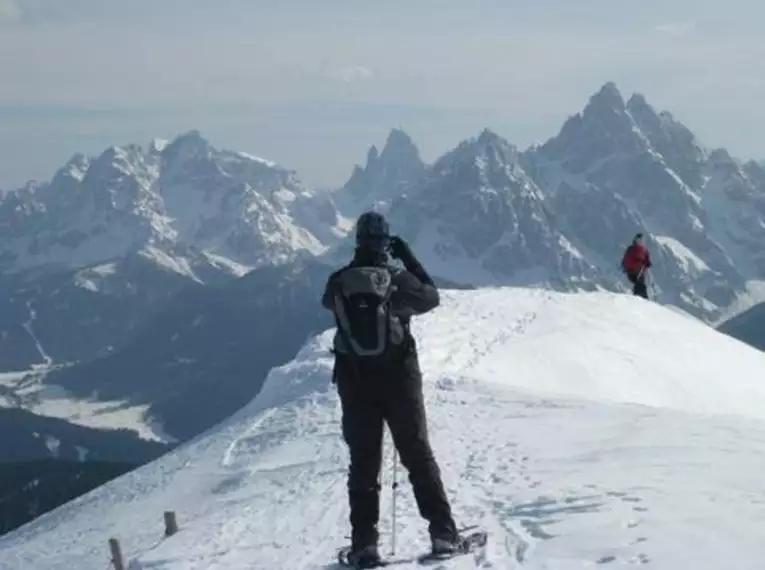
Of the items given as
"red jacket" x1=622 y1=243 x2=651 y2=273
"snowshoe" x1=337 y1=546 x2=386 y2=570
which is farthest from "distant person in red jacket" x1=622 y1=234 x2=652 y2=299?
"snowshoe" x1=337 y1=546 x2=386 y2=570

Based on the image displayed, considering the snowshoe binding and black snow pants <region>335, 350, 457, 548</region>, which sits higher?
black snow pants <region>335, 350, 457, 548</region>

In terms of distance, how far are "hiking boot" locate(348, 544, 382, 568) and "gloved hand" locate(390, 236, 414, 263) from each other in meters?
3.29

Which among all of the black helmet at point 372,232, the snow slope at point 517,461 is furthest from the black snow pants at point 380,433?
the black helmet at point 372,232

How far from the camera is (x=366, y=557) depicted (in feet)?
38.6

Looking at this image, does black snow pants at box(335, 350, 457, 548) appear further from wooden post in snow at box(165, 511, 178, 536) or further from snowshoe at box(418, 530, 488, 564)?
wooden post in snow at box(165, 511, 178, 536)

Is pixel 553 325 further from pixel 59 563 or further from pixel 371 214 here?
pixel 371 214

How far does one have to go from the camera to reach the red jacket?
4325cm

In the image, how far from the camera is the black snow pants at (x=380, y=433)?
11391 mm

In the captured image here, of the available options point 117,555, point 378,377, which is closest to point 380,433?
point 378,377

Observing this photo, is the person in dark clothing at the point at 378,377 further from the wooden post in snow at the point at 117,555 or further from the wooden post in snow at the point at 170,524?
the wooden post in snow at the point at 170,524

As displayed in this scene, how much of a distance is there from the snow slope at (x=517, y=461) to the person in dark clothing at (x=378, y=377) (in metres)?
0.79

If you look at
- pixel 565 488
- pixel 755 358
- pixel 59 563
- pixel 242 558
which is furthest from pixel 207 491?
pixel 755 358

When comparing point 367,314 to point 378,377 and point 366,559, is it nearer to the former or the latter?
point 378,377

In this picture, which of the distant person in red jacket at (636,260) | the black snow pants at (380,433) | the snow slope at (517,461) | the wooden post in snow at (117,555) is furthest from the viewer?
the distant person in red jacket at (636,260)
